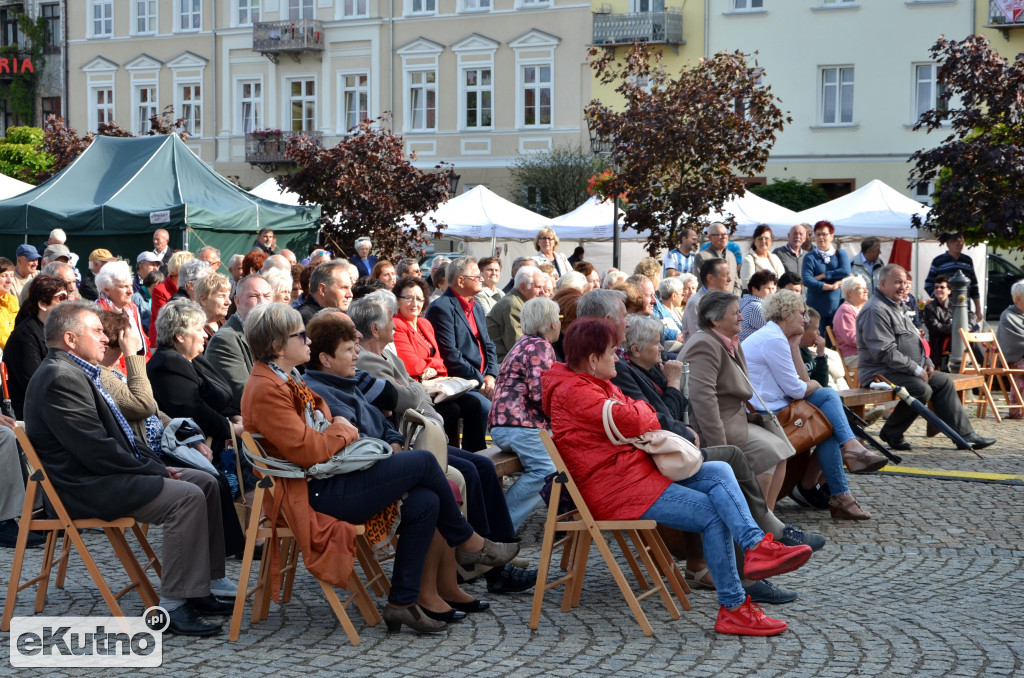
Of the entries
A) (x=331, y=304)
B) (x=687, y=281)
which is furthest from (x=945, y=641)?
(x=687, y=281)

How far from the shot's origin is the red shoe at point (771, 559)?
5793mm

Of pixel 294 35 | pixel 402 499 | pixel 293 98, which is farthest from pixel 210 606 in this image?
pixel 293 98

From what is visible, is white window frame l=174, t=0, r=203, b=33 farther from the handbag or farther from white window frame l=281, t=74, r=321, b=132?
the handbag

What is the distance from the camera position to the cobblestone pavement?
5.34 meters

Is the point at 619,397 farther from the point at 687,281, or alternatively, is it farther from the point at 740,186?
the point at 740,186

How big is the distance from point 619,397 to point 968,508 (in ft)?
11.6

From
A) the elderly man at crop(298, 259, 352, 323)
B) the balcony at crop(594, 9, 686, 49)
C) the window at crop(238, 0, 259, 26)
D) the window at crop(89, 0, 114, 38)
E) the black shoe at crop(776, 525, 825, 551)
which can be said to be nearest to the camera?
the black shoe at crop(776, 525, 825, 551)

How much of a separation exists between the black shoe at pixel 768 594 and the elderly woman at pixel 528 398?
1.32 metres

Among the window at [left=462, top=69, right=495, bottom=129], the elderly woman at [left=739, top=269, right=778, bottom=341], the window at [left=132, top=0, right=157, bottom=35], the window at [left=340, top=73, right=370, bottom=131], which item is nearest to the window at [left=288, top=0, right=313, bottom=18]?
the window at [left=340, top=73, right=370, bottom=131]

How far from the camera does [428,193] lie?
74.9 ft

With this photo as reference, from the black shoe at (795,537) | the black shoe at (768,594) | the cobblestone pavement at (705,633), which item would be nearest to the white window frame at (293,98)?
the cobblestone pavement at (705,633)

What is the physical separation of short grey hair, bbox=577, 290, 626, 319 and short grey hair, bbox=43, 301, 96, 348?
8.37 feet

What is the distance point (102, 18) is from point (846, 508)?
44.4 m

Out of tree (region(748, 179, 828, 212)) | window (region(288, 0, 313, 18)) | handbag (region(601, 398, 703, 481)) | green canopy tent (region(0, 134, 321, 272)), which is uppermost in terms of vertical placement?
window (region(288, 0, 313, 18))
